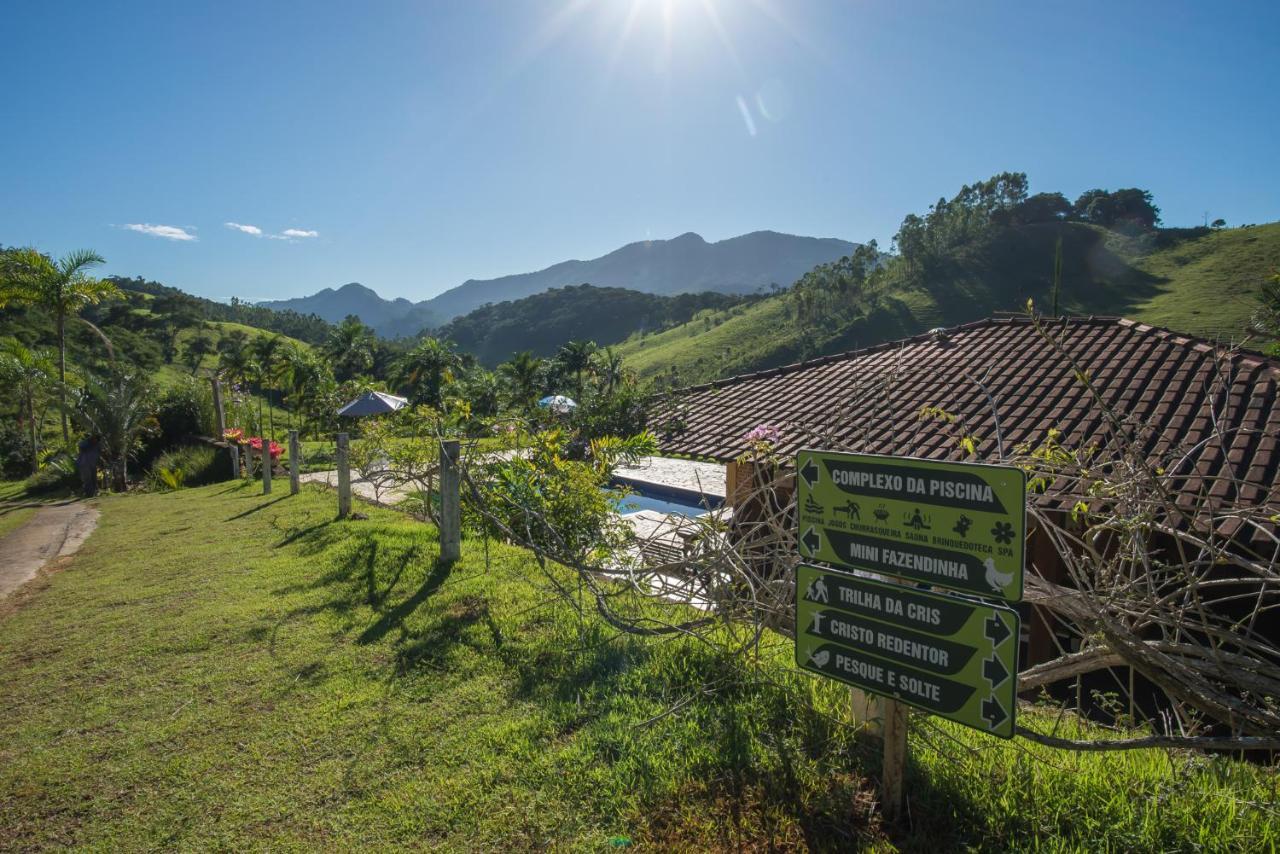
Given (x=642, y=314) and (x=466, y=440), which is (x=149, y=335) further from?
(x=642, y=314)

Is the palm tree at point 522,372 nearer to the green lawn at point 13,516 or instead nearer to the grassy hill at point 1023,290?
the green lawn at point 13,516

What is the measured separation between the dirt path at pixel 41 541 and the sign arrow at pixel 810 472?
27.8 feet

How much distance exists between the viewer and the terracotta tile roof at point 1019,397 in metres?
7.25

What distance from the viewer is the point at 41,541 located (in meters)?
9.68

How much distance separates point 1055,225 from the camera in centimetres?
8050

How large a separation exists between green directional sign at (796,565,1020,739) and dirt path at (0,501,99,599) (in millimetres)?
8460

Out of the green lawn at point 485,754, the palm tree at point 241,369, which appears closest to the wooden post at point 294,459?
the green lawn at point 485,754

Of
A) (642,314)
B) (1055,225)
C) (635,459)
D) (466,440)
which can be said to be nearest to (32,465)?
(466,440)

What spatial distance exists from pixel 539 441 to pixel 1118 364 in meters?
8.08

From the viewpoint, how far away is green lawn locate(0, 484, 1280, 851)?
2.57m

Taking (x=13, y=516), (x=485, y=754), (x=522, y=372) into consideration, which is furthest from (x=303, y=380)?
(x=485, y=754)

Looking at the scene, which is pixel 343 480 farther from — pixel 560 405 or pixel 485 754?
pixel 485 754

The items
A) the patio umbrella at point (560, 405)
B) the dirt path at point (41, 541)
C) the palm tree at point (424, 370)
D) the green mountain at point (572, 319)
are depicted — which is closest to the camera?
the dirt path at point (41, 541)

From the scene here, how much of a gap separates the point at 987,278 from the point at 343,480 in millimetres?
74636
